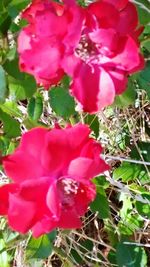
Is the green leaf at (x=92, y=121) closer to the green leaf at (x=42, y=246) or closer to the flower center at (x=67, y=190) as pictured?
the green leaf at (x=42, y=246)

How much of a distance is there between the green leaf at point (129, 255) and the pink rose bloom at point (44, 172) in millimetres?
477

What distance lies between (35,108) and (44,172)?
342 millimetres

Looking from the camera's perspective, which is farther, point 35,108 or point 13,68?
point 35,108

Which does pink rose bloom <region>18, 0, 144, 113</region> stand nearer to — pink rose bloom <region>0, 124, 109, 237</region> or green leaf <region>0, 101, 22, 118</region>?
pink rose bloom <region>0, 124, 109, 237</region>

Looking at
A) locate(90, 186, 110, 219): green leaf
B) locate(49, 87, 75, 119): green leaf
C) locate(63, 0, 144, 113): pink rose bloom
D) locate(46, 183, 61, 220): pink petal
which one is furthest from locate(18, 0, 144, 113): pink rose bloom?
locate(90, 186, 110, 219): green leaf

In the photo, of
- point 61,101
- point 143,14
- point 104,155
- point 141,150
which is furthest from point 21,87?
point 141,150

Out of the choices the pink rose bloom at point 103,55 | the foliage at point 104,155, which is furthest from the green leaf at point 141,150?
the pink rose bloom at point 103,55

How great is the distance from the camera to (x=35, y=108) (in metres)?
1.04

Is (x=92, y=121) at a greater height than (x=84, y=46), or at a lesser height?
lesser

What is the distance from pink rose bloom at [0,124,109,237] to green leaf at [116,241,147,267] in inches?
18.8

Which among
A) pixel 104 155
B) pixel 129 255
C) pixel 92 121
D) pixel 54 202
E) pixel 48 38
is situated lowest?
pixel 129 255

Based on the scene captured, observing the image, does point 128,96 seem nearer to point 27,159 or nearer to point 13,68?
point 13,68

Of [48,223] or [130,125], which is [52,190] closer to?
[48,223]

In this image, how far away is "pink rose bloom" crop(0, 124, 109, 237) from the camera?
0.68m
